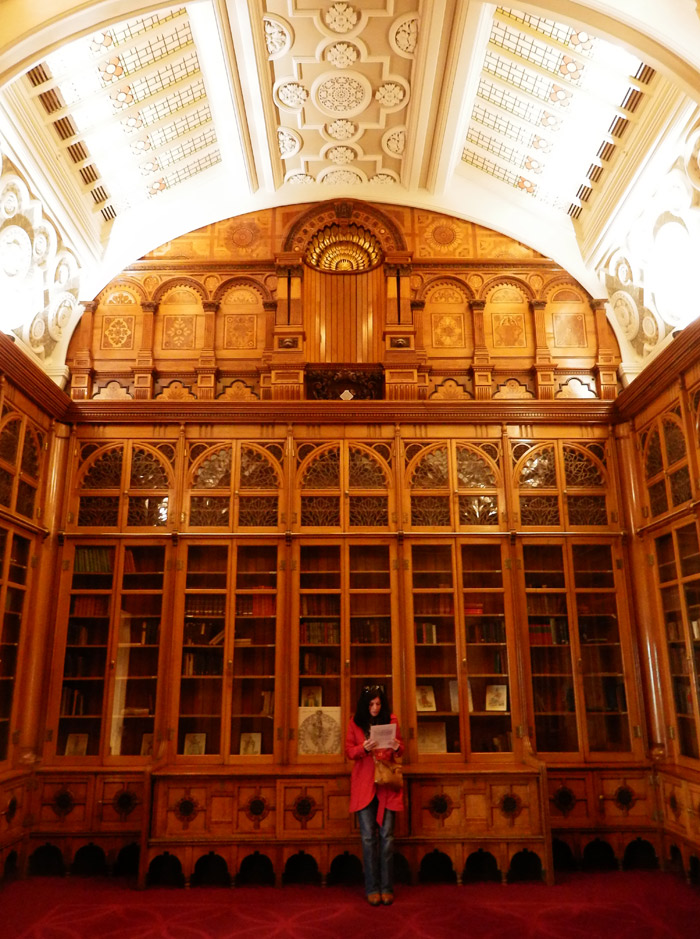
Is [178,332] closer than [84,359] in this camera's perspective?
No

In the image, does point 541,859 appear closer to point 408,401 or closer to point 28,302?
point 408,401

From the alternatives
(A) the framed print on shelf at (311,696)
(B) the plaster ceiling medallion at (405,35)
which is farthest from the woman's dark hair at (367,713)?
(B) the plaster ceiling medallion at (405,35)

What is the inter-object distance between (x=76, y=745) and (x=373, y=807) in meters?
2.81

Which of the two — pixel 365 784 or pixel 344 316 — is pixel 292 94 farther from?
pixel 365 784

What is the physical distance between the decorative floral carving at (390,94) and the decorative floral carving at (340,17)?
28.0 inches

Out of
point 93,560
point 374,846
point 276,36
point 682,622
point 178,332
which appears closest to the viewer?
point 374,846

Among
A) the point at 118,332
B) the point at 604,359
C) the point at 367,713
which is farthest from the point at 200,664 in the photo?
the point at 604,359

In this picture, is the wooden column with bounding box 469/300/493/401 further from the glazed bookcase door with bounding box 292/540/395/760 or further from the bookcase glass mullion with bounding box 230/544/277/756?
the bookcase glass mullion with bounding box 230/544/277/756

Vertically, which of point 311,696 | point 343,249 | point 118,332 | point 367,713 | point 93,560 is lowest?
point 367,713

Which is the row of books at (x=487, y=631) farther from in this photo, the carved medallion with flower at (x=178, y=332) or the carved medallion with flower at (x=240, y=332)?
the carved medallion with flower at (x=178, y=332)

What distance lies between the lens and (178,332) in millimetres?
7660

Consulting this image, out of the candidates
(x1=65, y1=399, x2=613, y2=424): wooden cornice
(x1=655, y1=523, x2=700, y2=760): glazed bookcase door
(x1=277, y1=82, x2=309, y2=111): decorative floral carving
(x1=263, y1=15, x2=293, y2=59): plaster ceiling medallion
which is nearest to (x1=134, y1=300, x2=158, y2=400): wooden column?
(x1=65, y1=399, x2=613, y2=424): wooden cornice

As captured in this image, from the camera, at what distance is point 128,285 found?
7.71 m

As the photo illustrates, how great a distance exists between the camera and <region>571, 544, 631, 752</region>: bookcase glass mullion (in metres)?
6.67
